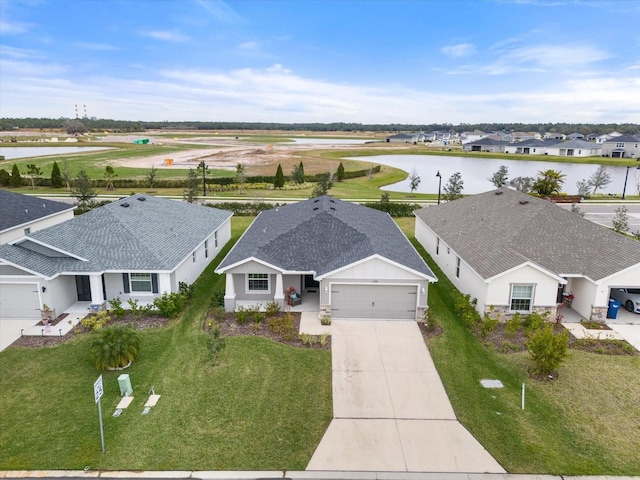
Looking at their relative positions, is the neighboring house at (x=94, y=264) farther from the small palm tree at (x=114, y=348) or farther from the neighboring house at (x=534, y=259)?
the neighboring house at (x=534, y=259)

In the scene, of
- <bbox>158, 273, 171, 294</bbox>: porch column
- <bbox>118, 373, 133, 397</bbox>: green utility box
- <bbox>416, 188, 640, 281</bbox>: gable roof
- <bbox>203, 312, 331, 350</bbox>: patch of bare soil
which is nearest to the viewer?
<bbox>118, 373, 133, 397</bbox>: green utility box

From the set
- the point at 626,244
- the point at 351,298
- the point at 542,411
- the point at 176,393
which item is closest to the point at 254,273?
the point at 351,298

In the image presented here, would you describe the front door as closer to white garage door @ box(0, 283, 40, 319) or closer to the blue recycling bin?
white garage door @ box(0, 283, 40, 319)

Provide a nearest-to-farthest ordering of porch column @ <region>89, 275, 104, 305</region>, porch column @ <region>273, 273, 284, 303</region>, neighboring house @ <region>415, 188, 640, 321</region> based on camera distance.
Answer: neighboring house @ <region>415, 188, 640, 321</region>
porch column @ <region>89, 275, 104, 305</region>
porch column @ <region>273, 273, 284, 303</region>

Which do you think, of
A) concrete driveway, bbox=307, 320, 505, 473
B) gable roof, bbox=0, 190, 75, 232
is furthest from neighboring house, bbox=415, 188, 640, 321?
gable roof, bbox=0, 190, 75, 232

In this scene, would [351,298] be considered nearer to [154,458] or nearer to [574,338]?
[574,338]

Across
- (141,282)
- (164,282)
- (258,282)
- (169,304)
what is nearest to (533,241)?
(258,282)
